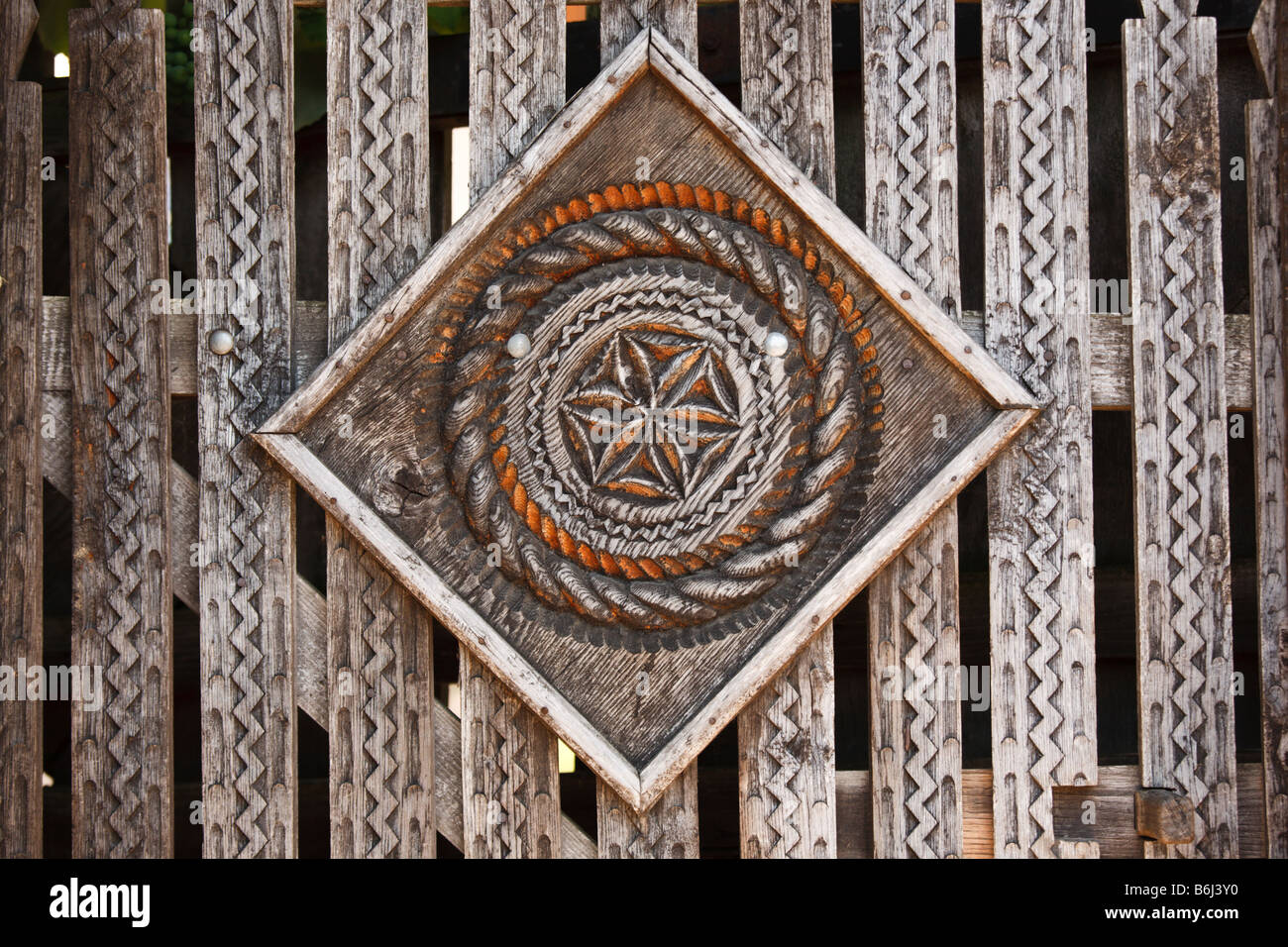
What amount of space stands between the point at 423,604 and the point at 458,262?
719 mm

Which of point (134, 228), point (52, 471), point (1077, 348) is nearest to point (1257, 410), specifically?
A: point (1077, 348)

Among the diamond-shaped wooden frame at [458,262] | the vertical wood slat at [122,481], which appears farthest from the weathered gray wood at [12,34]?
the diamond-shaped wooden frame at [458,262]

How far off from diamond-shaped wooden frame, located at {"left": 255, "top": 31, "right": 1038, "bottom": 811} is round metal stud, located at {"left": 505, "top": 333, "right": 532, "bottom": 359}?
0.65ft

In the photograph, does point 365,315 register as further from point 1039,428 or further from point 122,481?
point 1039,428

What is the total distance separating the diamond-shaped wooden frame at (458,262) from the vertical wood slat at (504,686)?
0.07 meters

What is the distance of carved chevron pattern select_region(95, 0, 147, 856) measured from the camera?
2240mm

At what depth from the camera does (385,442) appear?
2.24 meters

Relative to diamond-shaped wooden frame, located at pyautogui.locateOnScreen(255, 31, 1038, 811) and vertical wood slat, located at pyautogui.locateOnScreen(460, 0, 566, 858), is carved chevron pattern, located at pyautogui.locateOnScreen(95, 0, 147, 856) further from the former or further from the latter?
vertical wood slat, located at pyautogui.locateOnScreen(460, 0, 566, 858)

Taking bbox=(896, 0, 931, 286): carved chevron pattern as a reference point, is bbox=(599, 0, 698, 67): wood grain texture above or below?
above

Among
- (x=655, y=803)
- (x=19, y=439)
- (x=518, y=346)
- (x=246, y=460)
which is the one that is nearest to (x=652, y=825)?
(x=655, y=803)

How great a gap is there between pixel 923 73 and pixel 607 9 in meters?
0.68

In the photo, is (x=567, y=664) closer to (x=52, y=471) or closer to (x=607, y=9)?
(x=52, y=471)

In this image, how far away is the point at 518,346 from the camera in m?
2.21

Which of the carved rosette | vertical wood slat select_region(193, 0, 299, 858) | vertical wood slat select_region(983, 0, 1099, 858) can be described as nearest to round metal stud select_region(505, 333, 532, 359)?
the carved rosette
